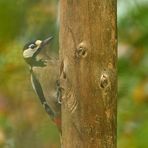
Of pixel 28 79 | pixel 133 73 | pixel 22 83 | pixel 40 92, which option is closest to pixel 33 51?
pixel 40 92

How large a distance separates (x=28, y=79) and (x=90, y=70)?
1242mm

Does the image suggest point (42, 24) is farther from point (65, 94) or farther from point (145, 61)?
point (65, 94)

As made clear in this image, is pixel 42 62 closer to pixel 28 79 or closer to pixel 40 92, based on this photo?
pixel 40 92

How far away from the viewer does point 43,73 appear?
3707 mm

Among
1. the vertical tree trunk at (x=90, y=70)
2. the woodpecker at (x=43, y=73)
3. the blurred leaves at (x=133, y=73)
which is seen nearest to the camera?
the vertical tree trunk at (x=90, y=70)

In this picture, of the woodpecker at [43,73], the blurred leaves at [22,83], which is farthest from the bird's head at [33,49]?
the blurred leaves at [22,83]

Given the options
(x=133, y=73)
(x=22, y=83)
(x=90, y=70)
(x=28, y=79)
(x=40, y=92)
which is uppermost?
(x=90, y=70)

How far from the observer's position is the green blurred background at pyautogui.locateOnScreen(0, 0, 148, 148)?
442 cm

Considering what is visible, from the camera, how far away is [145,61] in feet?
17.0

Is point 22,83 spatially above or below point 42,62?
below

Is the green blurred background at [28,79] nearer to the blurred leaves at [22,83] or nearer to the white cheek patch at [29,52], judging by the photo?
the blurred leaves at [22,83]

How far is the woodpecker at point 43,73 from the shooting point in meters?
3.60

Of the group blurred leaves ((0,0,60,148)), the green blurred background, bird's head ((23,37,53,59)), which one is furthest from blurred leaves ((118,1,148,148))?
bird's head ((23,37,53,59))

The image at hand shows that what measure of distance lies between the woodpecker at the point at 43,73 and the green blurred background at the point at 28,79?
0.39 m
